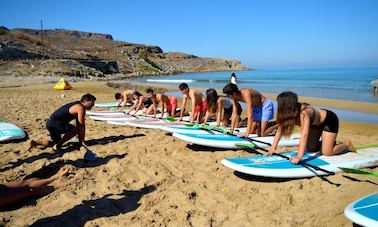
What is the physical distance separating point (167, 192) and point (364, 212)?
2354 millimetres

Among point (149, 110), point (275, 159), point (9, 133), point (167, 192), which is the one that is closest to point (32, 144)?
point (9, 133)

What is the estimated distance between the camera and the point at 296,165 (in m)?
4.91

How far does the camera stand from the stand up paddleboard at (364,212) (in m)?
3.04

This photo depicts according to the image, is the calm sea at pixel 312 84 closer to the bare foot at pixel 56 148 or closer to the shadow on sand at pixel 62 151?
the shadow on sand at pixel 62 151

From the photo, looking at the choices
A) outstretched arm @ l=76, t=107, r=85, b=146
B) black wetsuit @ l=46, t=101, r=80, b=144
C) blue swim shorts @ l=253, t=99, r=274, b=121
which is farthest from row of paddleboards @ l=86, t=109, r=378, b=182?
black wetsuit @ l=46, t=101, r=80, b=144

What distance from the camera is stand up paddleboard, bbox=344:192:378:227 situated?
3.04 meters

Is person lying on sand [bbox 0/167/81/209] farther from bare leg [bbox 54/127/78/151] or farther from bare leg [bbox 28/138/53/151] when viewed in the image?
bare leg [bbox 28/138/53/151]

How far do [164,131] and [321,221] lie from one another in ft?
17.1

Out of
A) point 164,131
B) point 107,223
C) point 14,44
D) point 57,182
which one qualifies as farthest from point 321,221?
point 14,44

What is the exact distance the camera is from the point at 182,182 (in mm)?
4719

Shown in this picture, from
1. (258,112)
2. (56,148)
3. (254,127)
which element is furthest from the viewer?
(254,127)

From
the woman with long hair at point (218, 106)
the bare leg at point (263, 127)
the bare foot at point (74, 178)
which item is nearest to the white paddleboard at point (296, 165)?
the bare leg at point (263, 127)

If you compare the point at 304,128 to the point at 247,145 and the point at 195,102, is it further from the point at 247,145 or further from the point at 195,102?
the point at 195,102

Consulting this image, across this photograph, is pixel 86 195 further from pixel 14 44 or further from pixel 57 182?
pixel 14 44
